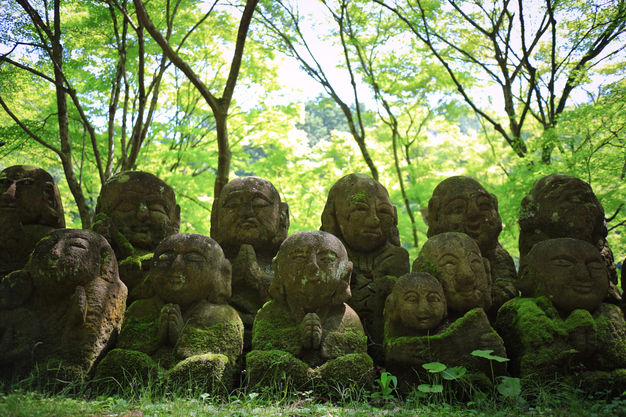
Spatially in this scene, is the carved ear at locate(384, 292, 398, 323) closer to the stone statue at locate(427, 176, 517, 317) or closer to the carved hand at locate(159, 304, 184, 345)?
the stone statue at locate(427, 176, 517, 317)

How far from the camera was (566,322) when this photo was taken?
5.16 metres

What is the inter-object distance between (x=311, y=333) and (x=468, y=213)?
284 centimetres

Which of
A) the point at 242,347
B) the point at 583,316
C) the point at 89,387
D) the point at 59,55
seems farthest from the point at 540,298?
the point at 59,55

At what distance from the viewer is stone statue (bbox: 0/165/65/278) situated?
6418mm

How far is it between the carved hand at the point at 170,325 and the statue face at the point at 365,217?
261 cm

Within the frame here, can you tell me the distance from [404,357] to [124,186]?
4397 millimetres

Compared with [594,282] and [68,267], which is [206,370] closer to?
[68,267]

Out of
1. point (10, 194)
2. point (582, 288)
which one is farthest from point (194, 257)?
point (582, 288)

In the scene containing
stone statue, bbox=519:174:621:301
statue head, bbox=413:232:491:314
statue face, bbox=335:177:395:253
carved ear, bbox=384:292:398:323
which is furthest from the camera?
statue face, bbox=335:177:395:253

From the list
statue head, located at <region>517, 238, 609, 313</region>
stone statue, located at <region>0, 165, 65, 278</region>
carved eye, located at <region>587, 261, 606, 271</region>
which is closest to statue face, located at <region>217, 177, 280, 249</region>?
stone statue, located at <region>0, 165, 65, 278</region>

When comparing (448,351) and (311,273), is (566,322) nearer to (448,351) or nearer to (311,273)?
(448,351)

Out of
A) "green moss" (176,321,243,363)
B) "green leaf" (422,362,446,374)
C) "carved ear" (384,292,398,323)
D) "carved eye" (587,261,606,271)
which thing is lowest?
"green leaf" (422,362,446,374)

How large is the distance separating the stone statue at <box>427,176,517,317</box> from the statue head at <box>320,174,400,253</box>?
2.15 feet

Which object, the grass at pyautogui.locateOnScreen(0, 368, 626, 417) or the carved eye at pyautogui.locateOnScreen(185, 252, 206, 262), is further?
the carved eye at pyautogui.locateOnScreen(185, 252, 206, 262)
